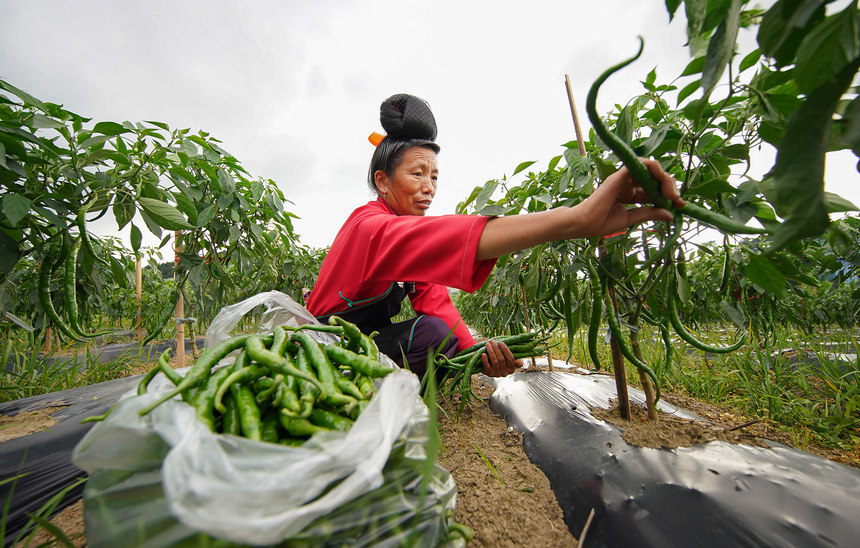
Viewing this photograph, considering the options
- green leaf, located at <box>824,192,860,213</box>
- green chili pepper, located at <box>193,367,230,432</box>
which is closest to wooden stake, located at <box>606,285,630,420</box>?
green leaf, located at <box>824,192,860,213</box>

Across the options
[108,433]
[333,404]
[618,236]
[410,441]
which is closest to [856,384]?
[618,236]

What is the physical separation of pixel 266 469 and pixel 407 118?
2058mm

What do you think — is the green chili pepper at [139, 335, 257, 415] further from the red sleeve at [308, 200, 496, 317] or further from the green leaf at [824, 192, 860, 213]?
the green leaf at [824, 192, 860, 213]

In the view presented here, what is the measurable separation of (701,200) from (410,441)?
1182 millimetres

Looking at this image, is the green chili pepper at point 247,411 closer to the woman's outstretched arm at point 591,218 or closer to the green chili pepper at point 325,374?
the green chili pepper at point 325,374

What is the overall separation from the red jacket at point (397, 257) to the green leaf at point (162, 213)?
0.62 m

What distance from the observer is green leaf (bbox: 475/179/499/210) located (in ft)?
4.41

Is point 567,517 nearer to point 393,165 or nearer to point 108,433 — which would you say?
point 108,433

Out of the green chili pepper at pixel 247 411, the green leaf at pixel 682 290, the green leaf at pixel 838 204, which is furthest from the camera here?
the green leaf at pixel 682 290

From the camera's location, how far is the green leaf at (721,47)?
0.53 meters

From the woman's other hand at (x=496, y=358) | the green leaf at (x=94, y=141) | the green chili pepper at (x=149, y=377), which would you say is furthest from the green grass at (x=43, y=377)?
the woman's other hand at (x=496, y=358)

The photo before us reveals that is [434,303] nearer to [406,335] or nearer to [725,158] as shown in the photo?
[406,335]

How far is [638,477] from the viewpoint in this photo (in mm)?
983

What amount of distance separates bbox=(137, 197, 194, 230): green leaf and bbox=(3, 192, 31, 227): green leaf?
28 centimetres
